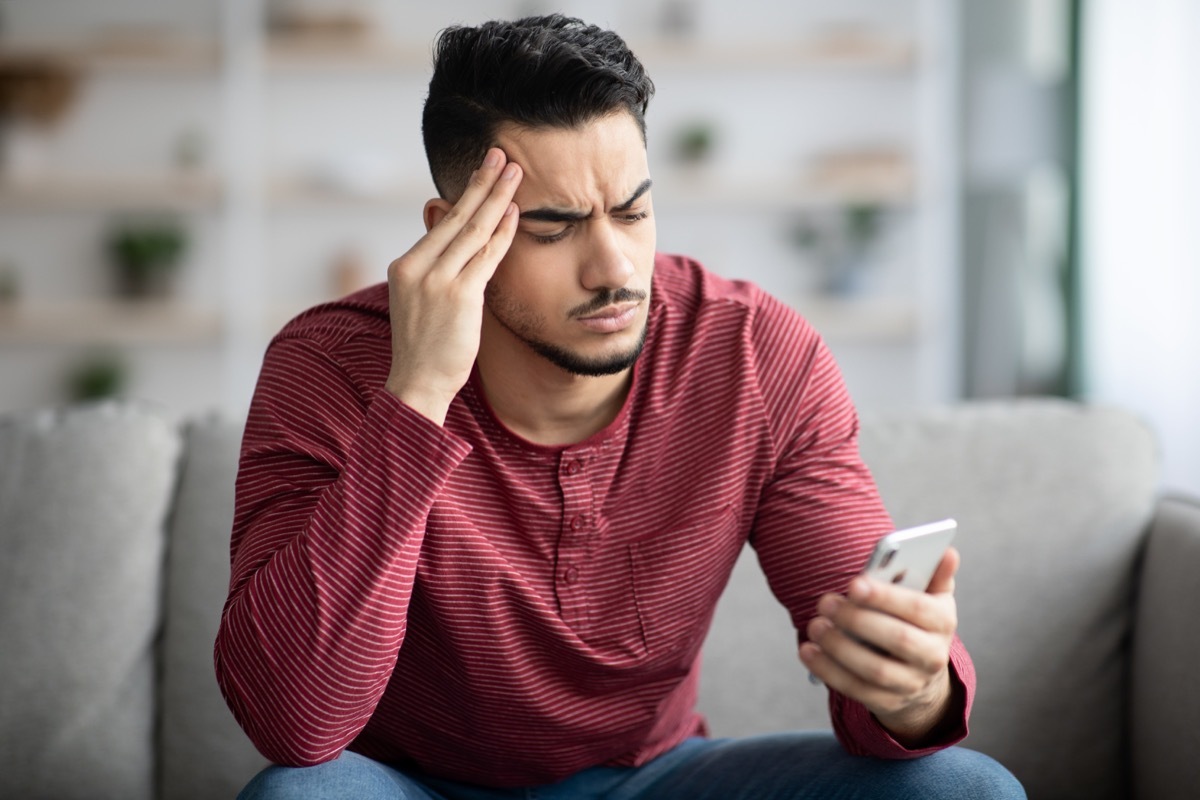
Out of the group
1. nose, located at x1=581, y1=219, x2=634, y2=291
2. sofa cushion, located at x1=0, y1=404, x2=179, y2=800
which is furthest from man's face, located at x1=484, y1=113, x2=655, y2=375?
sofa cushion, located at x1=0, y1=404, x2=179, y2=800

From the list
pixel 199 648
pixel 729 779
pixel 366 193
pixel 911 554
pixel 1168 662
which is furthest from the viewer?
pixel 366 193

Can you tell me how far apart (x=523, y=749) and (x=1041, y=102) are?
3.43 meters

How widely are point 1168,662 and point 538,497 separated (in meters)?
0.87

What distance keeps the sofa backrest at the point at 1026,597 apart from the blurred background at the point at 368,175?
2.84 metres

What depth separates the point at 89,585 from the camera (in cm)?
170

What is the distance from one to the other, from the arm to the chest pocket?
0.96ft

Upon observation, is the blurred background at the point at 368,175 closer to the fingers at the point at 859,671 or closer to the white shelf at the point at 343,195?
the white shelf at the point at 343,195

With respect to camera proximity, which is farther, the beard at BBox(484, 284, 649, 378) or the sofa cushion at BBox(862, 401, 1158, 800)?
the sofa cushion at BBox(862, 401, 1158, 800)

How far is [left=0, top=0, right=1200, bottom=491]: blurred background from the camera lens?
4.84m

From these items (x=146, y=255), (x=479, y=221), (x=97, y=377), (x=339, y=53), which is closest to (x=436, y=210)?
(x=479, y=221)

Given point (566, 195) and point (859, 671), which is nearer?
point (859, 671)

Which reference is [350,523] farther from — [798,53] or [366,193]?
[798,53]

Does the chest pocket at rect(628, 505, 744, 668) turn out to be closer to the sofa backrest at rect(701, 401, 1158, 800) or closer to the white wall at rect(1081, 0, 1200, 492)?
the sofa backrest at rect(701, 401, 1158, 800)

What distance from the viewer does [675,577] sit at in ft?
4.72
